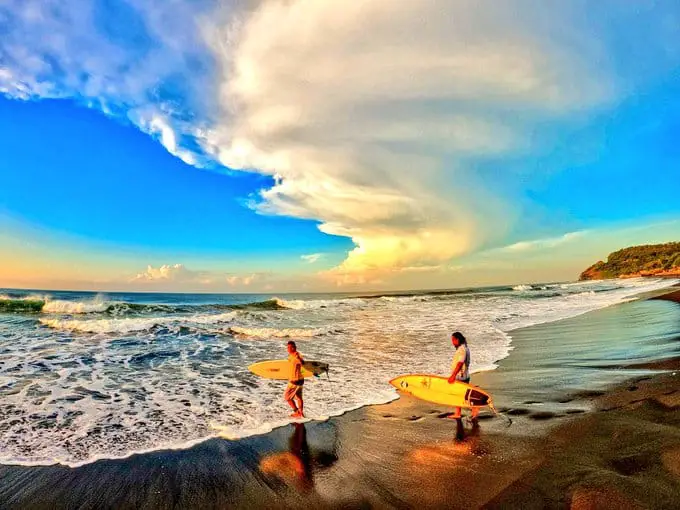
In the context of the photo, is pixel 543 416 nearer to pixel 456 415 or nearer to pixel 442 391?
pixel 456 415

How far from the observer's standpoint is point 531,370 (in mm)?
11328

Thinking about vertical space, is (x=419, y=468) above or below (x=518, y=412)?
below

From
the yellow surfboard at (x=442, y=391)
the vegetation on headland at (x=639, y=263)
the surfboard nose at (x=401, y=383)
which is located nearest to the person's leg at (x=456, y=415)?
the yellow surfboard at (x=442, y=391)

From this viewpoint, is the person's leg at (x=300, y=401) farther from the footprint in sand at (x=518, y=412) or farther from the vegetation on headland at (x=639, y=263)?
the vegetation on headland at (x=639, y=263)

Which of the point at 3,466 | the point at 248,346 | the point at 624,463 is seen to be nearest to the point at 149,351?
the point at 248,346

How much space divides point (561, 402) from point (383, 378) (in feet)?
15.7

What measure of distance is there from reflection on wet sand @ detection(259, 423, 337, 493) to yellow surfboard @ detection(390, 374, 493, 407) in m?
2.84

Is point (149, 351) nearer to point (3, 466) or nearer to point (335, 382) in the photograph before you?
point (335, 382)

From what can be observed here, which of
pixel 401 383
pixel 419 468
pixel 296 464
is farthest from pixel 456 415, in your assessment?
pixel 296 464

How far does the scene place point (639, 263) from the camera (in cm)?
11525

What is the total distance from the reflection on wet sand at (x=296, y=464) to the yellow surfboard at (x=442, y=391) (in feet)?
9.33

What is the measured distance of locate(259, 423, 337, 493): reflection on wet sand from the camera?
18.5 ft

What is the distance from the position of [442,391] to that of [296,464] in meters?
3.59

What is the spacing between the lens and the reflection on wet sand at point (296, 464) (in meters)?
5.64
